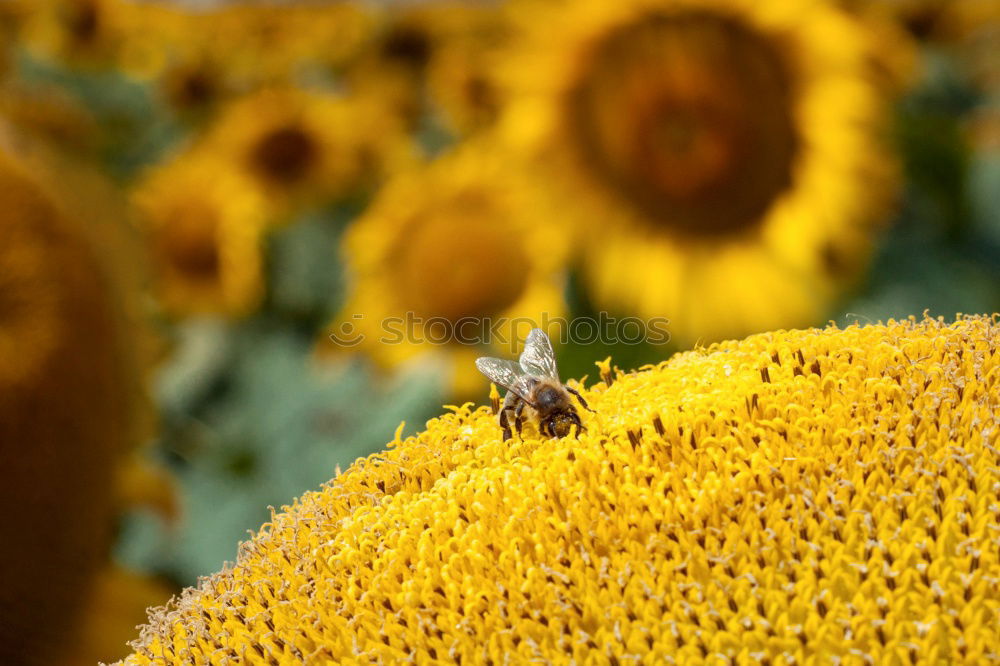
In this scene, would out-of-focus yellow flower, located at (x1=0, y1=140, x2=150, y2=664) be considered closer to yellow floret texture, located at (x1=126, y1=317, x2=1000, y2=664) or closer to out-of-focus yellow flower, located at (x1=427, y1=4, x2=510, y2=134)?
yellow floret texture, located at (x1=126, y1=317, x2=1000, y2=664)

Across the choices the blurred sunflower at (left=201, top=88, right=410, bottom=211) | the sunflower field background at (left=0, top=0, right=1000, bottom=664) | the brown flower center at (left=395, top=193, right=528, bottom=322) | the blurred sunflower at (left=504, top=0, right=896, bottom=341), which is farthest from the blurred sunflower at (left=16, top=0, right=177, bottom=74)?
the blurred sunflower at (left=504, top=0, right=896, bottom=341)

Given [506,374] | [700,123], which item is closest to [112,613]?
[506,374]

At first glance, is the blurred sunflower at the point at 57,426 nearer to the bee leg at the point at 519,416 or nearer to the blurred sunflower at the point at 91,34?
the bee leg at the point at 519,416

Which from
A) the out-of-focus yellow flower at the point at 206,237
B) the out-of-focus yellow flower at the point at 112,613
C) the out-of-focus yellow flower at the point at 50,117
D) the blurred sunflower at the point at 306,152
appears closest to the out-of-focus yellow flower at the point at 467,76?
the blurred sunflower at the point at 306,152

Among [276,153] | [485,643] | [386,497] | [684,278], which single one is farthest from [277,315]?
[485,643]

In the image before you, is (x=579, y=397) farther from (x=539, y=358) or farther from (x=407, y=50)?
(x=407, y=50)
